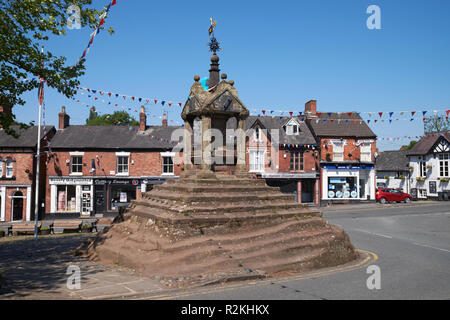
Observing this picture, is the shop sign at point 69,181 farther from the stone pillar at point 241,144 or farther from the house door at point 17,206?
the stone pillar at point 241,144

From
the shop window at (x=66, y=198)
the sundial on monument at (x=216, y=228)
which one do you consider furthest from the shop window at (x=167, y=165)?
the sundial on monument at (x=216, y=228)

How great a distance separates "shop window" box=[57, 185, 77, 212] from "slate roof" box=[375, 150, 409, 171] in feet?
119

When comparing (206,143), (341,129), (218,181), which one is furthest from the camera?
(341,129)

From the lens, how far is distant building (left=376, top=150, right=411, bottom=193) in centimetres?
4094

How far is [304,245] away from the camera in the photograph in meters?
9.83

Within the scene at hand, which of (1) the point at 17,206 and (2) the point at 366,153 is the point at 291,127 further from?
(1) the point at 17,206

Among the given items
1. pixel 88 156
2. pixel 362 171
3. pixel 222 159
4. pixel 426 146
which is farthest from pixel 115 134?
pixel 426 146

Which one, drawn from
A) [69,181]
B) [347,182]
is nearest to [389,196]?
[347,182]

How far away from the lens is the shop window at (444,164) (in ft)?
120

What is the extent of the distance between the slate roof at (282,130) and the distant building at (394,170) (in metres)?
14.2

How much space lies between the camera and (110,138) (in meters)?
31.3

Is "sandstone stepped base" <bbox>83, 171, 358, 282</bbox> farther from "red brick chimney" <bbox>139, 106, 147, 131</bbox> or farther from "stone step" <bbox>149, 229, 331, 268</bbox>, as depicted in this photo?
"red brick chimney" <bbox>139, 106, 147, 131</bbox>

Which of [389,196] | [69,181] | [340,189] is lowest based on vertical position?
[389,196]

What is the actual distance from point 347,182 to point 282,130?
28.3 ft
